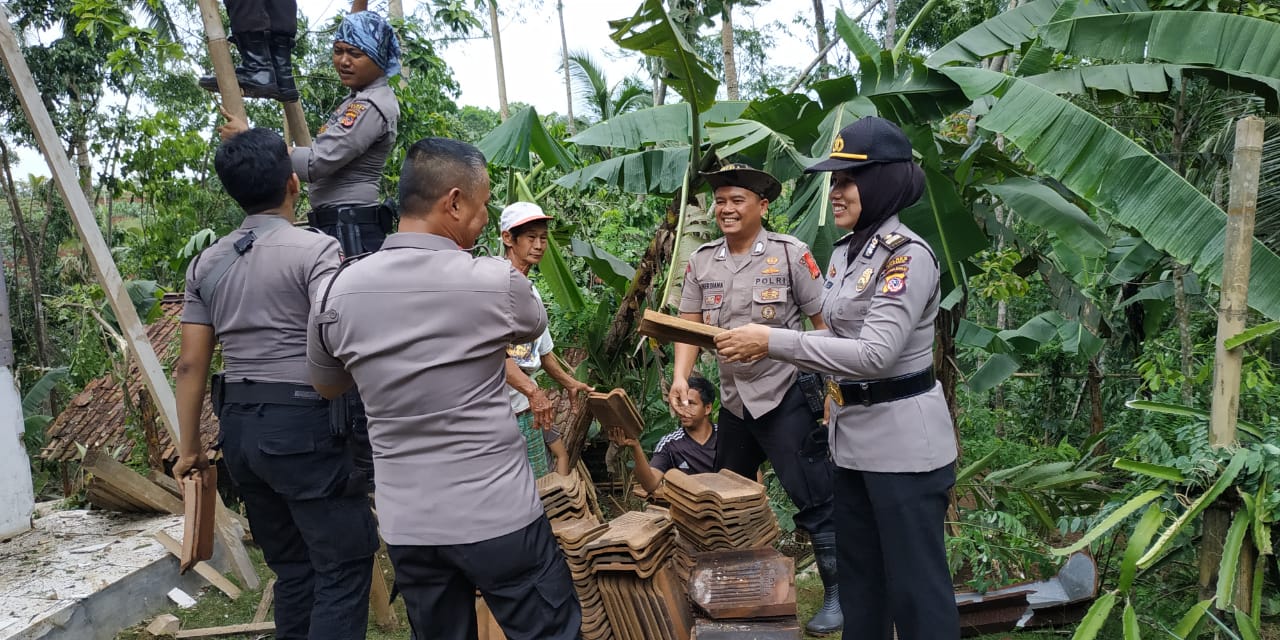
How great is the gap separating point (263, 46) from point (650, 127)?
2.21 meters

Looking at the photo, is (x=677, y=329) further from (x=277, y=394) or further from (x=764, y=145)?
(x=764, y=145)

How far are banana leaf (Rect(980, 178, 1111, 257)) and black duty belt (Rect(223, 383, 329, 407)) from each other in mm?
3008

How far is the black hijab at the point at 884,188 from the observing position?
2.52 metres

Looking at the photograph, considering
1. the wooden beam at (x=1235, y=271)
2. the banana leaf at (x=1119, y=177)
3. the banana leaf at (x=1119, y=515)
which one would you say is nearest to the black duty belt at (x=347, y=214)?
the banana leaf at (x=1119, y=177)

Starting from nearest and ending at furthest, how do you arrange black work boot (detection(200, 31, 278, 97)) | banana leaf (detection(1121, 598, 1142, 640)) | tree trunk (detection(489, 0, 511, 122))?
banana leaf (detection(1121, 598, 1142, 640)) < black work boot (detection(200, 31, 278, 97)) < tree trunk (detection(489, 0, 511, 122))

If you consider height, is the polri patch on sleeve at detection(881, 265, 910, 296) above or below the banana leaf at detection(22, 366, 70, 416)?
above

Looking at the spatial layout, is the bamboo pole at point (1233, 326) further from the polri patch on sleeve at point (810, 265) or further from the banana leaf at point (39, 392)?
the banana leaf at point (39, 392)

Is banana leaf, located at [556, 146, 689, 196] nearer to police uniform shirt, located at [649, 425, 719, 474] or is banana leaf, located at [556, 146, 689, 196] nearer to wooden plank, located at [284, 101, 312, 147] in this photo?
police uniform shirt, located at [649, 425, 719, 474]

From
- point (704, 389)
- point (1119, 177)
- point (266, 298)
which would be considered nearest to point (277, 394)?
point (266, 298)

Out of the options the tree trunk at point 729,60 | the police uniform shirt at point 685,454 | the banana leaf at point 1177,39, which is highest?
the tree trunk at point 729,60

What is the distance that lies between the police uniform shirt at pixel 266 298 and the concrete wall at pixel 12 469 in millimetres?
2786

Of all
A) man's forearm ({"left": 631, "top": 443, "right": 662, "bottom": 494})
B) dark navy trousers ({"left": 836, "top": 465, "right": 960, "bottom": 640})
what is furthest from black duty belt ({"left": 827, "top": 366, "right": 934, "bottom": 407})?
man's forearm ({"left": 631, "top": 443, "right": 662, "bottom": 494})

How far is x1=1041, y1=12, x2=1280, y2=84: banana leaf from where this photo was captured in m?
3.60

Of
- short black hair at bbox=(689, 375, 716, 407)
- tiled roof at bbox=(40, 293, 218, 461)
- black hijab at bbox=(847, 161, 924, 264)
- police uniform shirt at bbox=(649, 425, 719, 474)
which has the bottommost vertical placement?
tiled roof at bbox=(40, 293, 218, 461)
